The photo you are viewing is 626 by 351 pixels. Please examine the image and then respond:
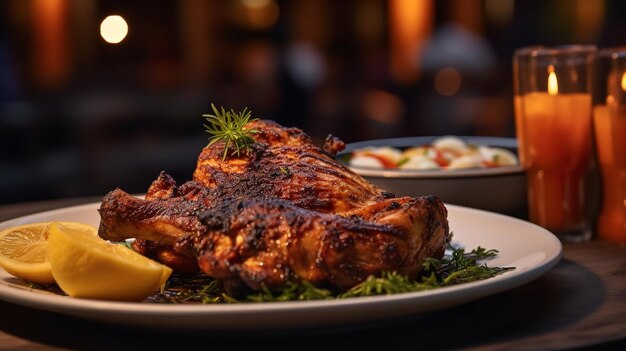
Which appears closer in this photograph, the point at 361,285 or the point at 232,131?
the point at 361,285

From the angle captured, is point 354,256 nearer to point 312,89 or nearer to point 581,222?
point 581,222

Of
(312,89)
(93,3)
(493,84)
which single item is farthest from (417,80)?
(93,3)

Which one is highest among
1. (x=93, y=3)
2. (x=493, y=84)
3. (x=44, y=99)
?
(x=93, y=3)

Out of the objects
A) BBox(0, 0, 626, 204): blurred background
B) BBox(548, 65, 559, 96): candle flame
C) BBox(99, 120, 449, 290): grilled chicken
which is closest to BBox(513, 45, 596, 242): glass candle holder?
BBox(548, 65, 559, 96): candle flame

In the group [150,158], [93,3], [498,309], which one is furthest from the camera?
[93,3]

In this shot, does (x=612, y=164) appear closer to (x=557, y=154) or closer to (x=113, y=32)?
(x=557, y=154)

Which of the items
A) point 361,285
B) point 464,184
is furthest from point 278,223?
point 464,184
